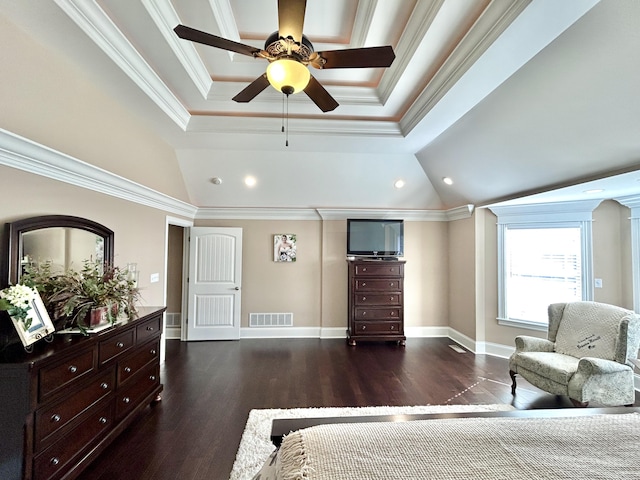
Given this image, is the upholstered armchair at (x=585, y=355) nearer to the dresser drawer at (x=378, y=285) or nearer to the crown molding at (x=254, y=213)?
the dresser drawer at (x=378, y=285)

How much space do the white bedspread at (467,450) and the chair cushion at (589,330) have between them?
6.84 feet

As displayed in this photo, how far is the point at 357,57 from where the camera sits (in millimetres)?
1754

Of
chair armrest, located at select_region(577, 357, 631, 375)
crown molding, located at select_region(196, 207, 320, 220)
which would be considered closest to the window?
chair armrest, located at select_region(577, 357, 631, 375)

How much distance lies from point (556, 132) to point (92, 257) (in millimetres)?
4438

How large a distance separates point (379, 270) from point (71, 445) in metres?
4.06

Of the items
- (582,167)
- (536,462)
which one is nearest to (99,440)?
(536,462)

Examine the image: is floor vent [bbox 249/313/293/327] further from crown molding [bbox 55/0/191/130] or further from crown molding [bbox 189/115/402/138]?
crown molding [bbox 55/0/191/130]

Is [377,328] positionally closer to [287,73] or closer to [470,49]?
[470,49]

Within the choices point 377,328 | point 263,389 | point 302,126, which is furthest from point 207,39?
point 377,328

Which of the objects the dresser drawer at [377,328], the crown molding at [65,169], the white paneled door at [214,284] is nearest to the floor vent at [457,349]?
the dresser drawer at [377,328]

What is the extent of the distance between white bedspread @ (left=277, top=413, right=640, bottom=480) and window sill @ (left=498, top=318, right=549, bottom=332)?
10.6ft

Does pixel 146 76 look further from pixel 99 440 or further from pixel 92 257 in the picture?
pixel 99 440

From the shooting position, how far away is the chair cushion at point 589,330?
2.82m

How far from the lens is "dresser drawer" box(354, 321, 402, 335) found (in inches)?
188
